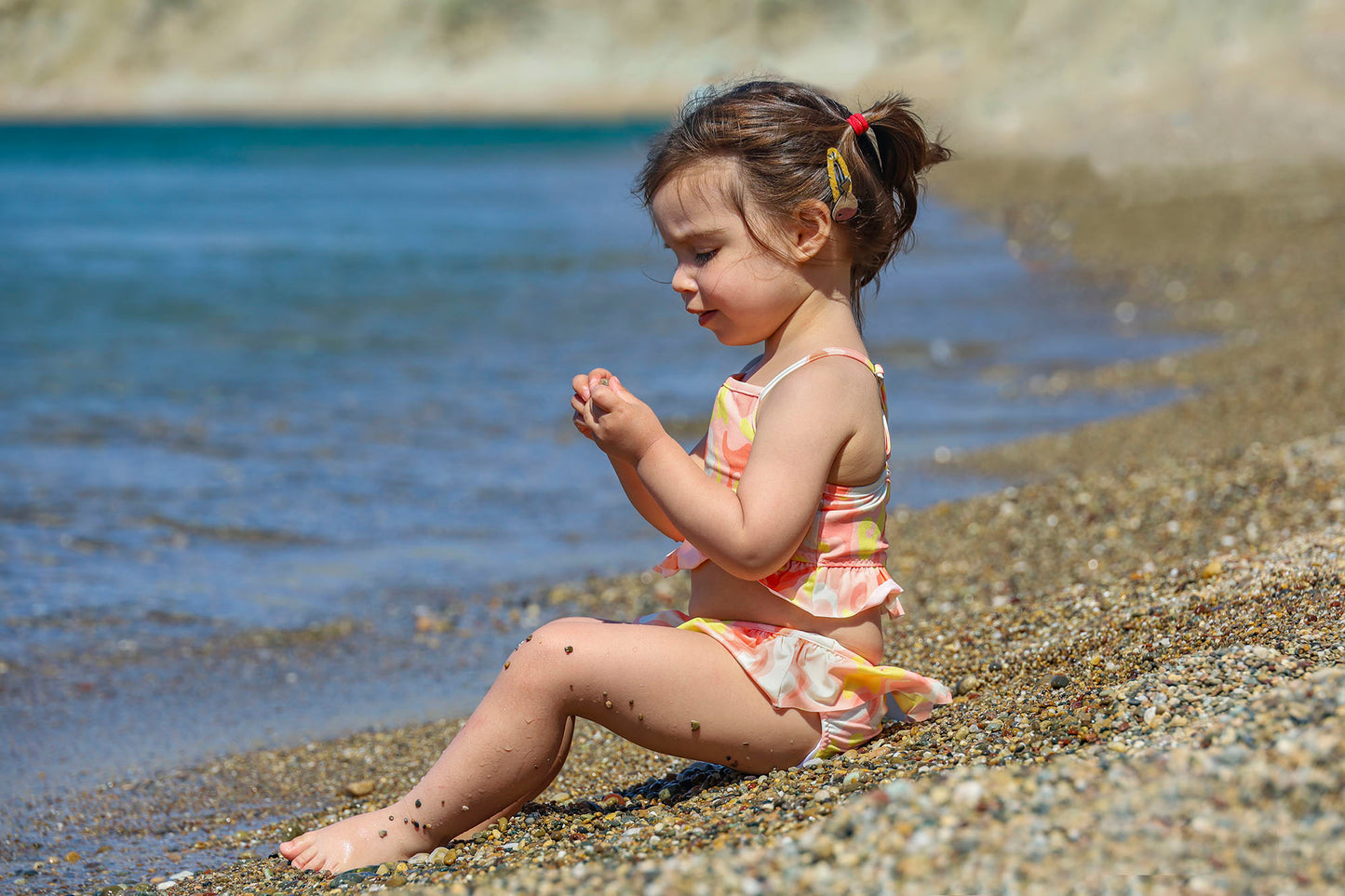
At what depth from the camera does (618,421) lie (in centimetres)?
256

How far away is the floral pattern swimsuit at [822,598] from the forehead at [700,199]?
1.11 ft

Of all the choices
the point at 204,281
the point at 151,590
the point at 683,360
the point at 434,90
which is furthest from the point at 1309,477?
the point at 434,90

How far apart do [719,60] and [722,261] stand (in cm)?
5006

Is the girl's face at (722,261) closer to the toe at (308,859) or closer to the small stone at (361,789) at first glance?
the toe at (308,859)

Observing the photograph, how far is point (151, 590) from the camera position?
5.13 metres

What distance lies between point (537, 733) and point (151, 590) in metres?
3.10

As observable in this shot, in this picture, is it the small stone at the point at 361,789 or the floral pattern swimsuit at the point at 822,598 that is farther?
the small stone at the point at 361,789

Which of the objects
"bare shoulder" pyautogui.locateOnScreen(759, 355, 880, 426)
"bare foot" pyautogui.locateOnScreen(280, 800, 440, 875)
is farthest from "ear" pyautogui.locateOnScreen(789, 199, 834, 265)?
"bare foot" pyautogui.locateOnScreen(280, 800, 440, 875)

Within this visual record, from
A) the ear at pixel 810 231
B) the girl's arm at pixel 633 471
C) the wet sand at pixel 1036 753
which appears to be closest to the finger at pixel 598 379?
the girl's arm at pixel 633 471

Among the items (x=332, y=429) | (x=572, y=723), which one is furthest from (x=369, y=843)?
(x=332, y=429)

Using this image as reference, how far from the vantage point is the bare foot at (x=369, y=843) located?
2.62m

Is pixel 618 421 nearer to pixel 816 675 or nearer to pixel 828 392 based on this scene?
pixel 828 392

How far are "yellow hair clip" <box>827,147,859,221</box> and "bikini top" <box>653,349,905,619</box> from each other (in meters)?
0.29

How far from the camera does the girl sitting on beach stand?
8.38 feet
